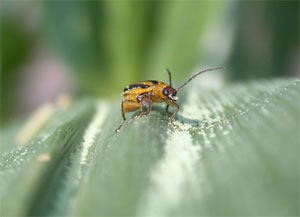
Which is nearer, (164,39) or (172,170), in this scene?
(172,170)

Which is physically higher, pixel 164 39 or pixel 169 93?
pixel 164 39

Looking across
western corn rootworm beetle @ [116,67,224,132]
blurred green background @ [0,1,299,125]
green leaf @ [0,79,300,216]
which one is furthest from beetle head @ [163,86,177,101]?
blurred green background @ [0,1,299,125]

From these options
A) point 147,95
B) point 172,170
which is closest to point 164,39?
point 147,95

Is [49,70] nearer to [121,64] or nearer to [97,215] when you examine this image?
[121,64]

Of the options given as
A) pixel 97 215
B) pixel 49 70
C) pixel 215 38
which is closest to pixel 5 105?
pixel 49 70

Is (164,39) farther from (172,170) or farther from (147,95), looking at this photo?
(172,170)

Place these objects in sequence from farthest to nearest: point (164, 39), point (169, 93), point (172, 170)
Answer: point (164, 39) → point (169, 93) → point (172, 170)
